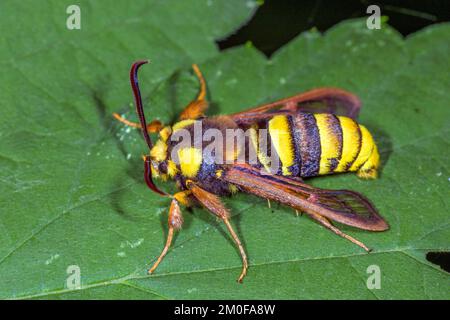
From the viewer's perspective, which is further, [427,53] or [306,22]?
[306,22]

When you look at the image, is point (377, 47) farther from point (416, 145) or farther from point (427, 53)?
point (416, 145)

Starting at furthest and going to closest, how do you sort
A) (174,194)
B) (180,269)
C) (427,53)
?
(427,53), (174,194), (180,269)

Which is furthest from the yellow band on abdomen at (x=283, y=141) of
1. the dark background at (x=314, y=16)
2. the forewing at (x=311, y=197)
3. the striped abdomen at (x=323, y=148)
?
the dark background at (x=314, y=16)

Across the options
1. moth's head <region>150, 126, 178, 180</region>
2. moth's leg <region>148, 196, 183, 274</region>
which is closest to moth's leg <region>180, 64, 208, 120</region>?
moth's head <region>150, 126, 178, 180</region>

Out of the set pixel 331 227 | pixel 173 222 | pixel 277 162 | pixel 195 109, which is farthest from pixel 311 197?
pixel 195 109

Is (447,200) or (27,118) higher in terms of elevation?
(27,118)

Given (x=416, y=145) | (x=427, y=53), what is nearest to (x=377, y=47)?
(x=427, y=53)
